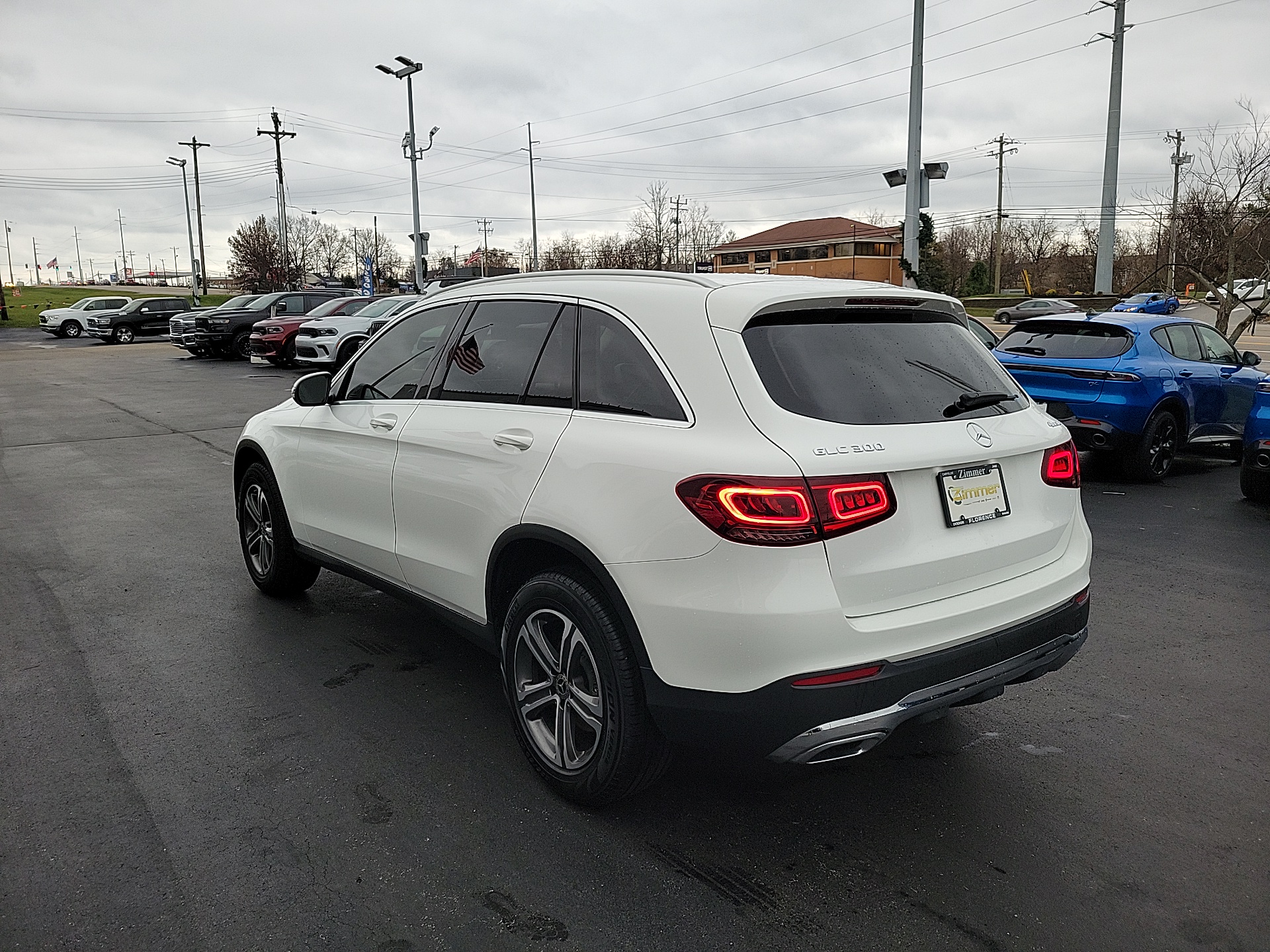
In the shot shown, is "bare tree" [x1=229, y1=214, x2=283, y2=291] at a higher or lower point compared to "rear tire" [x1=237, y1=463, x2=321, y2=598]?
→ higher

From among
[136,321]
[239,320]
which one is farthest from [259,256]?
[239,320]

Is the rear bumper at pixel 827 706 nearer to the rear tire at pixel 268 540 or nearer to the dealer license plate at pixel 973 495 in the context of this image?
the dealer license plate at pixel 973 495

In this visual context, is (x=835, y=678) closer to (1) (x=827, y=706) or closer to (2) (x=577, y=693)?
(1) (x=827, y=706)

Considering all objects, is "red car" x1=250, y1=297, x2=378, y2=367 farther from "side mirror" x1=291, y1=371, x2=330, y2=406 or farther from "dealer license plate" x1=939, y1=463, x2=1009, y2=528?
"dealer license plate" x1=939, y1=463, x2=1009, y2=528

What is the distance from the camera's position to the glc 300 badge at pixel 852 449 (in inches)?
108

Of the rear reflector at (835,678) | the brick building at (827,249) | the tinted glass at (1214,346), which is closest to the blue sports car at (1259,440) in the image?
the tinted glass at (1214,346)

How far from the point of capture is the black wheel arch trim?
2928 mm

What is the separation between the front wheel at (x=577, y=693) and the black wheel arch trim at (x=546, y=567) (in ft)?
0.20

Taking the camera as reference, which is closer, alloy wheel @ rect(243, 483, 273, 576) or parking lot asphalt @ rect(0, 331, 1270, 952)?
parking lot asphalt @ rect(0, 331, 1270, 952)

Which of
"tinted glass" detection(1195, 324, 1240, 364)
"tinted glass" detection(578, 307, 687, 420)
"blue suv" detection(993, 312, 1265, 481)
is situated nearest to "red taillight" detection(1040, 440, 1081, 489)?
"tinted glass" detection(578, 307, 687, 420)

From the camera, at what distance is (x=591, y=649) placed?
10.2 feet

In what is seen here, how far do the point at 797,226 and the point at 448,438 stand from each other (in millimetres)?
101827

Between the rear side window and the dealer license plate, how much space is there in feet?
22.9

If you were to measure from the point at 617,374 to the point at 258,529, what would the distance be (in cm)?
329
